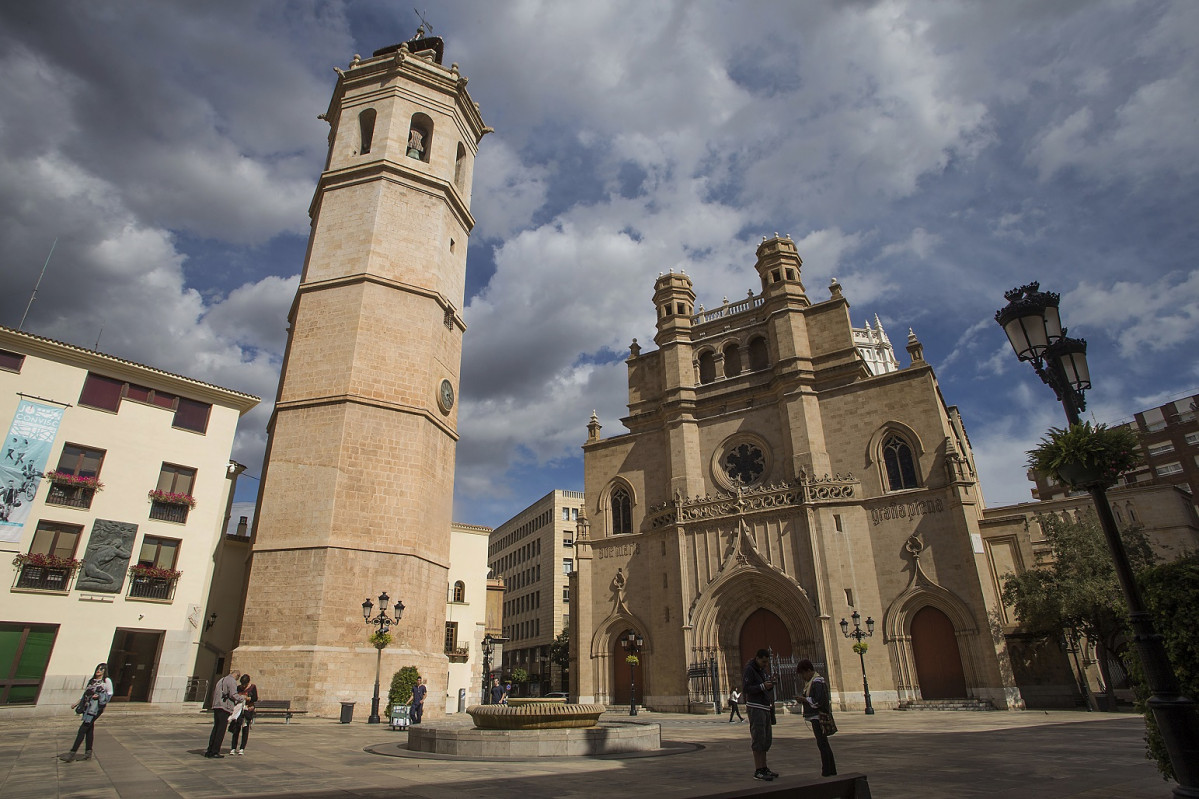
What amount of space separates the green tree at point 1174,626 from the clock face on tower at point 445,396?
19.3m

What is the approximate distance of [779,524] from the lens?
85.3 feet

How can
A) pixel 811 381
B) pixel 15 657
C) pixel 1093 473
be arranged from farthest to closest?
pixel 811 381
pixel 15 657
pixel 1093 473

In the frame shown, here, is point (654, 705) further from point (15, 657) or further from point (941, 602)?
point (15, 657)

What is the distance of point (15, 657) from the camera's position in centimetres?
1758

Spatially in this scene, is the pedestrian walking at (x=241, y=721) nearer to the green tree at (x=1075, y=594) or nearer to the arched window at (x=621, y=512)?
the arched window at (x=621, y=512)

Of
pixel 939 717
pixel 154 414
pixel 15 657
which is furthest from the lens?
pixel 154 414

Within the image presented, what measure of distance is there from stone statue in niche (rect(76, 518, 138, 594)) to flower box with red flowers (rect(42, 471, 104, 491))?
1074 millimetres

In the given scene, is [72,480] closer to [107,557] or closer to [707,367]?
[107,557]

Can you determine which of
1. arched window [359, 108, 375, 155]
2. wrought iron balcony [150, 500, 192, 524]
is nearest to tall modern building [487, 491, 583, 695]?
wrought iron balcony [150, 500, 192, 524]

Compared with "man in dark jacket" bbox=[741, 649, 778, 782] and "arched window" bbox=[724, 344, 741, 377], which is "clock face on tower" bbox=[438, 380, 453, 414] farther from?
"man in dark jacket" bbox=[741, 649, 778, 782]

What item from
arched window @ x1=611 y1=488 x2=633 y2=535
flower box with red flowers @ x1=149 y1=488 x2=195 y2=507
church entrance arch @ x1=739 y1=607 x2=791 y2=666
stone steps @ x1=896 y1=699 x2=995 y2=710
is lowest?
stone steps @ x1=896 y1=699 x2=995 y2=710

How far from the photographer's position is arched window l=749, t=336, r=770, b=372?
3127cm

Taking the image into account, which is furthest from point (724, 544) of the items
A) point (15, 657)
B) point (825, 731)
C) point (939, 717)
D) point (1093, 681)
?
point (15, 657)

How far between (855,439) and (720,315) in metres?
10.6
